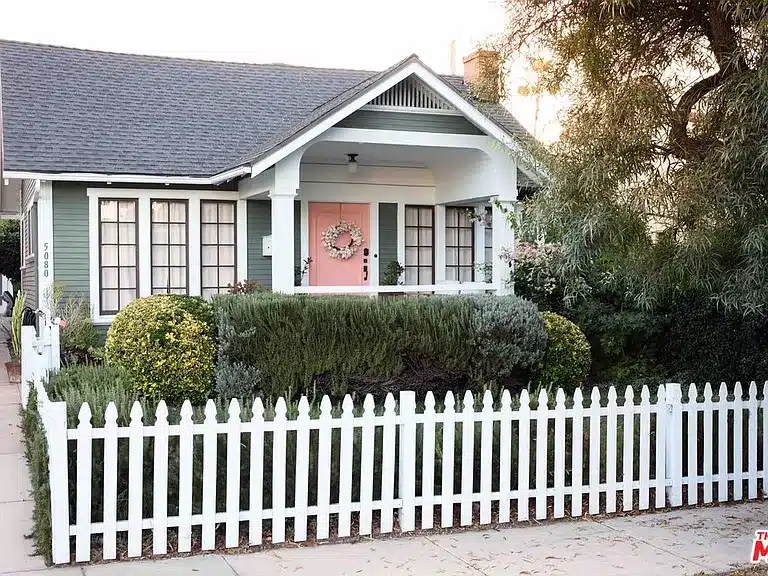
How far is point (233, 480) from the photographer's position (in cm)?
602

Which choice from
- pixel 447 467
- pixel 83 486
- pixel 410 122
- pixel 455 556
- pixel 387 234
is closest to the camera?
pixel 83 486

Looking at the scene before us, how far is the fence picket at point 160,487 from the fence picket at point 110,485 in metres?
0.25

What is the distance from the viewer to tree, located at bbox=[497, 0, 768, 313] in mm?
6387

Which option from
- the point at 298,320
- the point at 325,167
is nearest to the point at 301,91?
the point at 325,167

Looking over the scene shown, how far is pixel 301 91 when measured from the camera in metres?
18.4

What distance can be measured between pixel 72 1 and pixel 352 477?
2315cm

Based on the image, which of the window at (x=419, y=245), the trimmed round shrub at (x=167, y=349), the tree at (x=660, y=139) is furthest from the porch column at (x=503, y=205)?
the tree at (x=660, y=139)

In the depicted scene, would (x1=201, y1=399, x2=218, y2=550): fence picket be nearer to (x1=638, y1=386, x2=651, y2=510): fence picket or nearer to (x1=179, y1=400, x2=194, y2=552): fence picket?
(x1=179, y1=400, x2=194, y2=552): fence picket

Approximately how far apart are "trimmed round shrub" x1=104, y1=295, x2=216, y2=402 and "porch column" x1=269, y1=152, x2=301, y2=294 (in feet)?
8.34

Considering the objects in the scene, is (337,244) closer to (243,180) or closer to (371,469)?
(243,180)

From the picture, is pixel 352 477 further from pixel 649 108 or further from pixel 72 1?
pixel 72 1

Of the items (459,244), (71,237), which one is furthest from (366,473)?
(459,244)

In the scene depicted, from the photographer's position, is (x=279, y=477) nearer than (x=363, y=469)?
Yes

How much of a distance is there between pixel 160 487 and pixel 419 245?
10877mm
